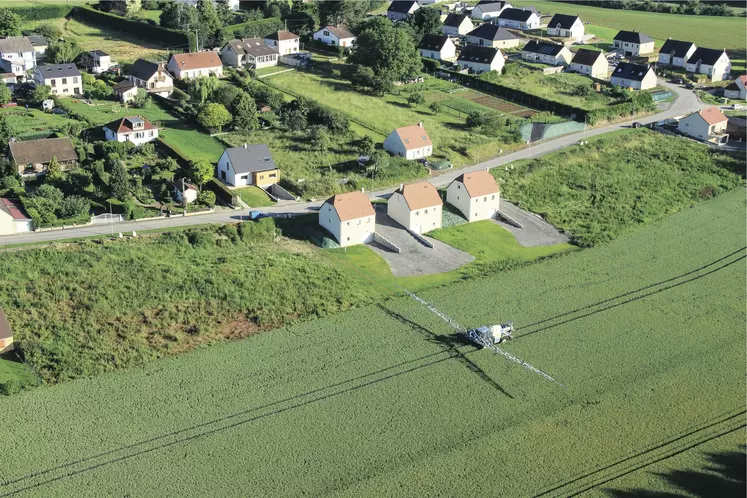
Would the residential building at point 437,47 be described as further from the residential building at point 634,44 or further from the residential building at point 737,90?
the residential building at point 737,90

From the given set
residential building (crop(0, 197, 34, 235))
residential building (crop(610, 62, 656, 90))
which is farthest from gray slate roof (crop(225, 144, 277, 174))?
residential building (crop(610, 62, 656, 90))

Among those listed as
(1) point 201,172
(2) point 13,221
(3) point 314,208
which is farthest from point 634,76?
(2) point 13,221

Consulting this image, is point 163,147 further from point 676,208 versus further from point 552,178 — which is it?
point 676,208

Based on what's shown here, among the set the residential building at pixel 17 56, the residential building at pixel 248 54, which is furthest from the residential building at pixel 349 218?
the residential building at pixel 17 56

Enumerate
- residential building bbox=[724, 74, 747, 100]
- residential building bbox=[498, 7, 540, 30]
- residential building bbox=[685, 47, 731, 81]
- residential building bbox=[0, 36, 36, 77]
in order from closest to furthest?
residential building bbox=[0, 36, 36, 77], residential building bbox=[724, 74, 747, 100], residential building bbox=[685, 47, 731, 81], residential building bbox=[498, 7, 540, 30]

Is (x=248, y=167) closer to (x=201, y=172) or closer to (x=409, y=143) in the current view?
(x=201, y=172)

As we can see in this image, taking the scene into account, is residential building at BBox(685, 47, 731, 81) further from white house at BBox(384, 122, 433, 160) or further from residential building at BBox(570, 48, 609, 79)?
white house at BBox(384, 122, 433, 160)
